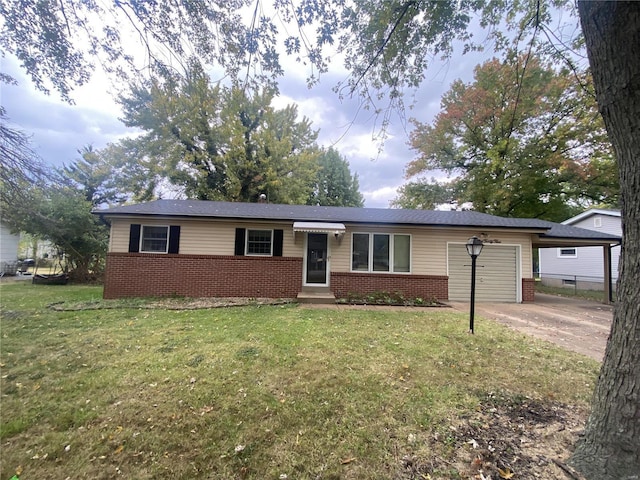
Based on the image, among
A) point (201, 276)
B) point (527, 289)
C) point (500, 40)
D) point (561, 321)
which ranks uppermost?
point (500, 40)

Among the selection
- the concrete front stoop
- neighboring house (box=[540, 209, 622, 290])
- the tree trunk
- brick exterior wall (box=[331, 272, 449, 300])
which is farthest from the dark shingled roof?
the tree trunk

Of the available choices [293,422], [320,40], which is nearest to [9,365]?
[293,422]

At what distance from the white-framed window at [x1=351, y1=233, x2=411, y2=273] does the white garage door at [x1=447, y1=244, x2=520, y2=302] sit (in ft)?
6.06

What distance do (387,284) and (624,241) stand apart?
794 cm

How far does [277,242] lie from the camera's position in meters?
9.84

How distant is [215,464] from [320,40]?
17.1ft

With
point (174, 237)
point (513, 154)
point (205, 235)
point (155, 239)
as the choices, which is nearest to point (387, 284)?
point (205, 235)

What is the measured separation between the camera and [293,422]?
2645 mm

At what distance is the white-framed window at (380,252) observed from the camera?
9984 mm

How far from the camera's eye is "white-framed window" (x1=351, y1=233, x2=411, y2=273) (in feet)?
32.8

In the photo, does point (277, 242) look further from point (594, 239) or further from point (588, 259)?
point (588, 259)

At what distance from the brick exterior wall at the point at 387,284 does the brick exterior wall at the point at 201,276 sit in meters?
1.51

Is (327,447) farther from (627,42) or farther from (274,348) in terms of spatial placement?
(627,42)

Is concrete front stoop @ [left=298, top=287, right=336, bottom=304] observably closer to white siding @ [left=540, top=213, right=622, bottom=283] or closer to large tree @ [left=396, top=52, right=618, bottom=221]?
large tree @ [left=396, top=52, right=618, bottom=221]
